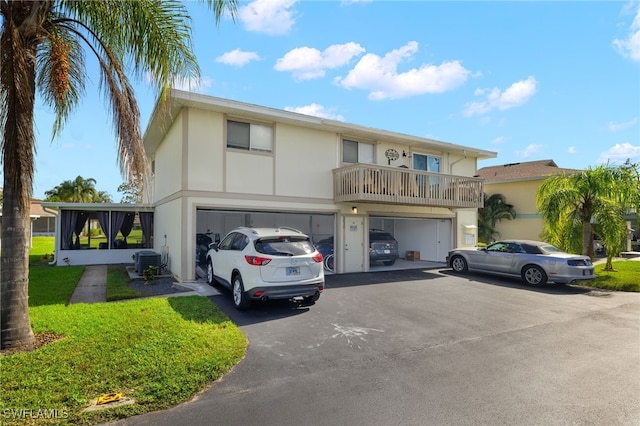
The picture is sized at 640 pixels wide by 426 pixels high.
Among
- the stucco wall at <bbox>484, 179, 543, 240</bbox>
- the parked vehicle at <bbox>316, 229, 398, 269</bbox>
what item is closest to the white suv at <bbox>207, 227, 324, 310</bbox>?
the parked vehicle at <bbox>316, 229, 398, 269</bbox>

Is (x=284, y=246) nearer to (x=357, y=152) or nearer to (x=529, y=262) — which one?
(x=357, y=152)

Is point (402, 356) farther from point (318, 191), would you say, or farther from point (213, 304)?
point (318, 191)

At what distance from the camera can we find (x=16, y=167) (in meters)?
4.61

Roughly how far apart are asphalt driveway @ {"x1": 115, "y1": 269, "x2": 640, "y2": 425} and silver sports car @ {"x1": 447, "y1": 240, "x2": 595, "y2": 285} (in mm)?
1869

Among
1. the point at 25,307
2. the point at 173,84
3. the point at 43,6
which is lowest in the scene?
the point at 25,307

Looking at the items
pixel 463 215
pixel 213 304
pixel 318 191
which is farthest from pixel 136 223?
pixel 463 215

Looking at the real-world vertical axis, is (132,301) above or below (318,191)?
below

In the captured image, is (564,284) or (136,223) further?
(136,223)

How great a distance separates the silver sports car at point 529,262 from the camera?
34.2ft

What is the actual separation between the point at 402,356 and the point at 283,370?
178 centimetres

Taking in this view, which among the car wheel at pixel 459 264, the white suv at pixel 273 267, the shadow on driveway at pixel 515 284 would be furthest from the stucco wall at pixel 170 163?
the car wheel at pixel 459 264

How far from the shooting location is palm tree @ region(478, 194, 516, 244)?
20.6 m

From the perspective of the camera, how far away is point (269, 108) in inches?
435

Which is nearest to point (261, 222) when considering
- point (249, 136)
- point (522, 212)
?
point (249, 136)
